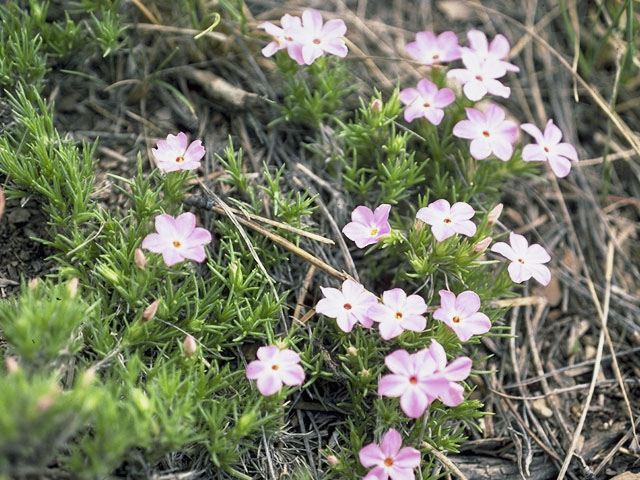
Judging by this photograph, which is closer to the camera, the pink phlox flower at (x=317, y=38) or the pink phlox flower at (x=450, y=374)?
the pink phlox flower at (x=450, y=374)

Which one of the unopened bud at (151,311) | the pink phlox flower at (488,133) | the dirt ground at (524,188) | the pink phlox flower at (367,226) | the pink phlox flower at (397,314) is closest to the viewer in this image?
the unopened bud at (151,311)

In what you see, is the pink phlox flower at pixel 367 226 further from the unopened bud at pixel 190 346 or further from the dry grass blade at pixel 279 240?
the unopened bud at pixel 190 346

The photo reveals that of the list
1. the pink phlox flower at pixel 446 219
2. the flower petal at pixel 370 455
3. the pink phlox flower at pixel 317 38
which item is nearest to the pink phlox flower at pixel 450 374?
the flower petal at pixel 370 455

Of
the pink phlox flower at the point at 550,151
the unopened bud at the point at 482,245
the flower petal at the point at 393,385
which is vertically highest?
Answer: the pink phlox flower at the point at 550,151

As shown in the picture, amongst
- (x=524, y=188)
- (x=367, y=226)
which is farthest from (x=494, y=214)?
(x=524, y=188)

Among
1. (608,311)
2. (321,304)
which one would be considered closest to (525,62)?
(608,311)

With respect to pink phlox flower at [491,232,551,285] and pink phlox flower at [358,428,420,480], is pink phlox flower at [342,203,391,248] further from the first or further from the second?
pink phlox flower at [358,428,420,480]

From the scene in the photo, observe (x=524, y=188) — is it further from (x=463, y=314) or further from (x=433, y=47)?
(x=463, y=314)
